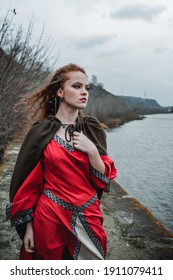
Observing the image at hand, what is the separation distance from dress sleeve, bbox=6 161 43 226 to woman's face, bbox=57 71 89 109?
48 cm

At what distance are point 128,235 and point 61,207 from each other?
187 cm

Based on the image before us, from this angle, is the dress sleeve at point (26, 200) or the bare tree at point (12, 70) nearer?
the dress sleeve at point (26, 200)

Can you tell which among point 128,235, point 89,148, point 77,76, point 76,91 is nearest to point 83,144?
point 89,148

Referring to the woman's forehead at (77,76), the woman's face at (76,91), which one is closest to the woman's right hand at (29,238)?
the woman's face at (76,91)

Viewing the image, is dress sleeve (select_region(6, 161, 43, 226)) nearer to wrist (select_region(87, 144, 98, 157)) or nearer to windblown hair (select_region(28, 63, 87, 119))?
wrist (select_region(87, 144, 98, 157))

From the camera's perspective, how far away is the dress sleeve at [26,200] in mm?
1862

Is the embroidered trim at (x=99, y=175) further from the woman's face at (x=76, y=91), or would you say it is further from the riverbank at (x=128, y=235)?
the riverbank at (x=128, y=235)

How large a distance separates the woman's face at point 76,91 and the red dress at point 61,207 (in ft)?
0.97

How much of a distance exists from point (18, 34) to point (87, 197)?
565cm

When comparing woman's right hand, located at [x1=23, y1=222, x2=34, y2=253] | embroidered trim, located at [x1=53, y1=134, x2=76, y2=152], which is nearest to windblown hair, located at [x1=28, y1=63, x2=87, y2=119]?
embroidered trim, located at [x1=53, y1=134, x2=76, y2=152]

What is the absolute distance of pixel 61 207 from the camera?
1.83 meters

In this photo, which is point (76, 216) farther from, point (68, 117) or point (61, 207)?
point (68, 117)
